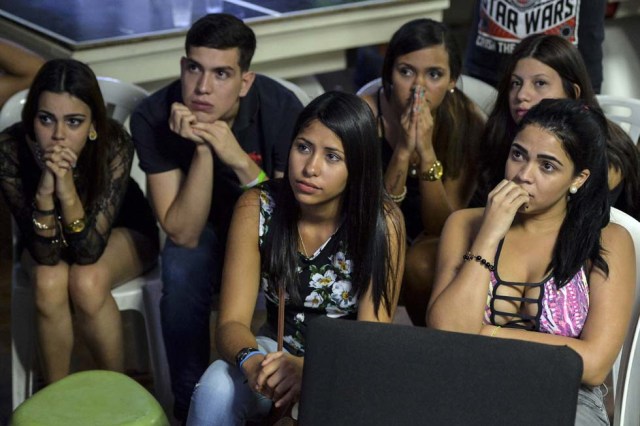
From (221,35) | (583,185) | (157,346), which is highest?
(221,35)

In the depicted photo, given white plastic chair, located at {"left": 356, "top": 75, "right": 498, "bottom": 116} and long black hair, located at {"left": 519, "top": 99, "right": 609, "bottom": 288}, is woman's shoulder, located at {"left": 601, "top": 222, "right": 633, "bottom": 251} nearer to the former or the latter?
long black hair, located at {"left": 519, "top": 99, "right": 609, "bottom": 288}

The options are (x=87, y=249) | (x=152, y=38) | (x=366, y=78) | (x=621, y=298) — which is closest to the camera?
(x=621, y=298)

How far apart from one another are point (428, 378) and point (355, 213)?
0.62m

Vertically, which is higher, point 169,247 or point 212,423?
point 169,247

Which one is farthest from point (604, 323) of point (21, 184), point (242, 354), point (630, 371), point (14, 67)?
point (14, 67)

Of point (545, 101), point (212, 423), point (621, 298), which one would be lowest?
point (212, 423)

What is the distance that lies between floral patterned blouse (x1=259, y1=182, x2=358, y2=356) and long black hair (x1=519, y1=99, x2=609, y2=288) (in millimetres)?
423

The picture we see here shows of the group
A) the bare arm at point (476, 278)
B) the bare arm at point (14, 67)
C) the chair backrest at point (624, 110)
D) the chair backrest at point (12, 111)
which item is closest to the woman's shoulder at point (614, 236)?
the bare arm at point (476, 278)

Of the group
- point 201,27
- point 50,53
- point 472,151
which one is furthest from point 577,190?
point 50,53

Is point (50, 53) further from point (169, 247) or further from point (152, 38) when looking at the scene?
point (169, 247)

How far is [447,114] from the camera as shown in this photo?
2945mm

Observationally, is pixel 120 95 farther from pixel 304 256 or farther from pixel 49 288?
pixel 304 256

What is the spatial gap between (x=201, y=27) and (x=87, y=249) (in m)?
0.61

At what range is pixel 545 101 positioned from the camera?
2.31m
